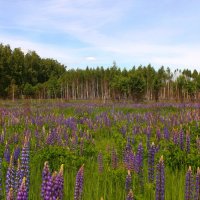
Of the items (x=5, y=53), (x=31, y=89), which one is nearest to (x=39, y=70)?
(x=5, y=53)

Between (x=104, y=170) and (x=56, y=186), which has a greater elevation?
(x=56, y=186)

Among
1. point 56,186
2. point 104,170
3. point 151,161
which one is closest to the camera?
point 56,186

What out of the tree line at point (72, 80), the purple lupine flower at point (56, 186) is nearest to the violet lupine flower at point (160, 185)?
the purple lupine flower at point (56, 186)

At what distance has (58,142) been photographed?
699 centimetres

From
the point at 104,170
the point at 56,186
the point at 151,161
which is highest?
the point at 56,186

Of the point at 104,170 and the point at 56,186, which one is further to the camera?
the point at 104,170

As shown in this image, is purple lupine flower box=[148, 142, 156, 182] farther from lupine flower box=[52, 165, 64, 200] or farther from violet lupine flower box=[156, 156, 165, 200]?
lupine flower box=[52, 165, 64, 200]

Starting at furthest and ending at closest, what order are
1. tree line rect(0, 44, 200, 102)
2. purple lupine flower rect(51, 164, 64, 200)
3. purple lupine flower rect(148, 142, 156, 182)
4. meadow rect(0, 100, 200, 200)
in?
tree line rect(0, 44, 200, 102), purple lupine flower rect(148, 142, 156, 182), meadow rect(0, 100, 200, 200), purple lupine flower rect(51, 164, 64, 200)

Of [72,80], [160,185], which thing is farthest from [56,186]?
[72,80]

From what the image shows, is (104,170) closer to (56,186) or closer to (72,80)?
(56,186)

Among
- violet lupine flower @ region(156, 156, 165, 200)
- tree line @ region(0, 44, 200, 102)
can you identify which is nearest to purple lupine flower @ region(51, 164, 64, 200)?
violet lupine flower @ region(156, 156, 165, 200)

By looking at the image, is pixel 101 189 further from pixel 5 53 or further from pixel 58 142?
pixel 5 53

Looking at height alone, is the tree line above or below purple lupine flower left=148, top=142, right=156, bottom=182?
above

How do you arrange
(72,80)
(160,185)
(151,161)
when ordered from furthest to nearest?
(72,80)
(151,161)
(160,185)
